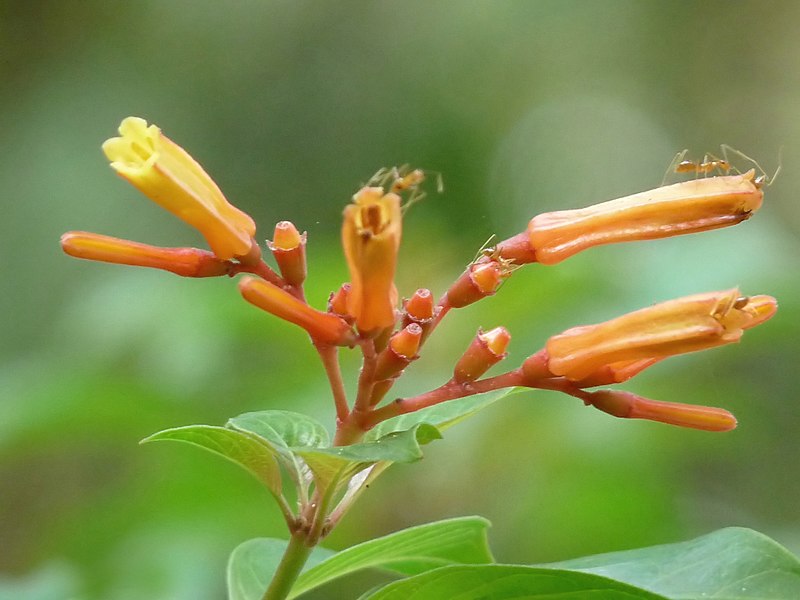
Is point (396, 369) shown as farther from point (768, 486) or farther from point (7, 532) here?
point (768, 486)

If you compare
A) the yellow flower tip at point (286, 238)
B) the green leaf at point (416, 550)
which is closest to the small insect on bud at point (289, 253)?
the yellow flower tip at point (286, 238)

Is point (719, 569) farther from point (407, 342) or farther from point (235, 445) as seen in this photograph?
point (235, 445)

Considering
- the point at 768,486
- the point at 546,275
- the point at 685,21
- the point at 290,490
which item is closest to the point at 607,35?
the point at 685,21

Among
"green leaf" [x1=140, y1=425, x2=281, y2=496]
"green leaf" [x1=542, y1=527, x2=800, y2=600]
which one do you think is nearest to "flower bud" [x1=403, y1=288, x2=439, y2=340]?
"green leaf" [x1=140, y1=425, x2=281, y2=496]

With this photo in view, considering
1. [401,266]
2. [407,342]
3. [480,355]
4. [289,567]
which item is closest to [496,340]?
[480,355]

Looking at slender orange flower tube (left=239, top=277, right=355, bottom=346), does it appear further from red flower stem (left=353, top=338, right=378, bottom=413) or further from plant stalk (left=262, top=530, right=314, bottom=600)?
plant stalk (left=262, top=530, right=314, bottom=600)

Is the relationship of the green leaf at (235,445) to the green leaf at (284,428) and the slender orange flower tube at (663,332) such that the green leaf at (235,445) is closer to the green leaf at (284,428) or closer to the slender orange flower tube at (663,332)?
the green leaf at (284,428)
